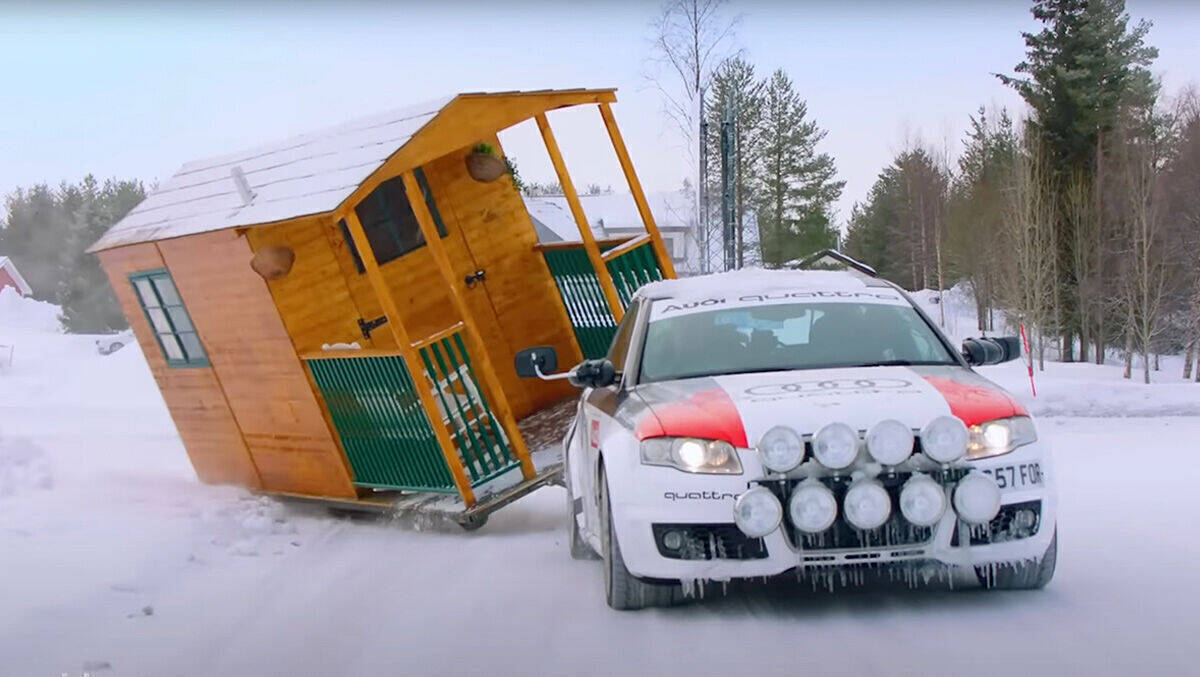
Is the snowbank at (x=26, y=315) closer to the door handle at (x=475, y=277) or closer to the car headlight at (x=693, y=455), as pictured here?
the door handle at (x=475, y=277)

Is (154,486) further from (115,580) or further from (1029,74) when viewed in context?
(1029,74)

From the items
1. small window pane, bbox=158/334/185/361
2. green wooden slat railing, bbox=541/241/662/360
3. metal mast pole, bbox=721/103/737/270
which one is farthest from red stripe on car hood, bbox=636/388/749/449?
metal mast pole, bbox=721/103/737/270

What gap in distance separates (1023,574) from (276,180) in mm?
7271

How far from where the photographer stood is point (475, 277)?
13.0 metres

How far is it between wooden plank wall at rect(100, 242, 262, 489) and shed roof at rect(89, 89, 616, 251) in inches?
9.1

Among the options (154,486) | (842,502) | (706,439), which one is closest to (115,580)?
(706,439)

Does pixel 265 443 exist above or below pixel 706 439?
below

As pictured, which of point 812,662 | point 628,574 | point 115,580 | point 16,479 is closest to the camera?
point 812,662

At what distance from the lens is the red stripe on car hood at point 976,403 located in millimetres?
5980

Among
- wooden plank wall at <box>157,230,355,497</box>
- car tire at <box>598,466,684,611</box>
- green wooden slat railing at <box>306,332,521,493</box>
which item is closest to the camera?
car tire at <box>598,466,684,611</box>

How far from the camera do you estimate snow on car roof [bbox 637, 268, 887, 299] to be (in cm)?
784

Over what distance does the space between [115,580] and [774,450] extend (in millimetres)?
3883

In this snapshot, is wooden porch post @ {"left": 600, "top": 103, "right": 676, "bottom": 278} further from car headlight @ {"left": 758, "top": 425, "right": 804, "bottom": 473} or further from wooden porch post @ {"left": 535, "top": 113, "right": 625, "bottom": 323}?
car headlight @ {"left": 758, "top": 425, "right": 804, "bottom": 473}

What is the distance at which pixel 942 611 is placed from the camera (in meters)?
5.97
